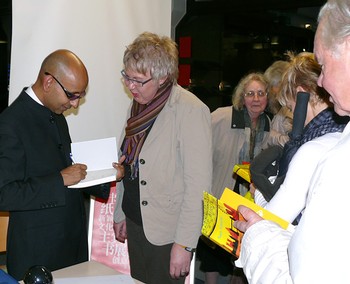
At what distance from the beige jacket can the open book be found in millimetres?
721

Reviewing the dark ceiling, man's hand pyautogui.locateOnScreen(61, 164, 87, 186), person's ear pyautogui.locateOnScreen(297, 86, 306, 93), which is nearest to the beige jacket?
man's hand pyautogui.locateOnScreen(61, 164, 87, 186)

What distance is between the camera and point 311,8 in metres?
4.14

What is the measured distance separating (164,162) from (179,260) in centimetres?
47

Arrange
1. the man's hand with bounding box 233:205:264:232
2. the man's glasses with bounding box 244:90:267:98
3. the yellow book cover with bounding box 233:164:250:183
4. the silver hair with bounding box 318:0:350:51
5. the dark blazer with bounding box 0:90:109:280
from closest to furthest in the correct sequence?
the silver hair with bounding box 318:0:350:51 < the man's hand with bounding box 233:205:264:232 < the dark blazer with bounding box 0:90:109:280 < the yellow book cover with bounding box 233:164:250:183 < the man's glasses with bounding box 244:90:267:98

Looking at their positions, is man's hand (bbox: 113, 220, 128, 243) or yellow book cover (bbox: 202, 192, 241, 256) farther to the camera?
man's hand (bbox: 113, 220, 128, 243)

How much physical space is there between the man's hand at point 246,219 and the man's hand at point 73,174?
38.6 inches

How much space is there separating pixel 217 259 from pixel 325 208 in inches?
107

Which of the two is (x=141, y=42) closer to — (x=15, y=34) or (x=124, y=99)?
(x=15, y=34)

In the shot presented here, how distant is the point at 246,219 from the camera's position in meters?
1.26

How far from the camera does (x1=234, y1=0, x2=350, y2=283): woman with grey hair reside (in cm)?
82

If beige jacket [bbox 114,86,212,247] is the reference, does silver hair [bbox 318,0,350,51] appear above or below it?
above

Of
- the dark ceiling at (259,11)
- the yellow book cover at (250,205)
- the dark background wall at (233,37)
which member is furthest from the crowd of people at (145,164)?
the dark background wall at (233,37)

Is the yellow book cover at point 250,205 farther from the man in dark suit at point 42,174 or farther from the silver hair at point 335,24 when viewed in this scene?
the man in dark suit at point 42,174

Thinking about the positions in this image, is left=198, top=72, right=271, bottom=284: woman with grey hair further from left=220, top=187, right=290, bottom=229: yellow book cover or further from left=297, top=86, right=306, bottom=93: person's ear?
left=220, top=187, right=290, bottom=229: yellow book cover
